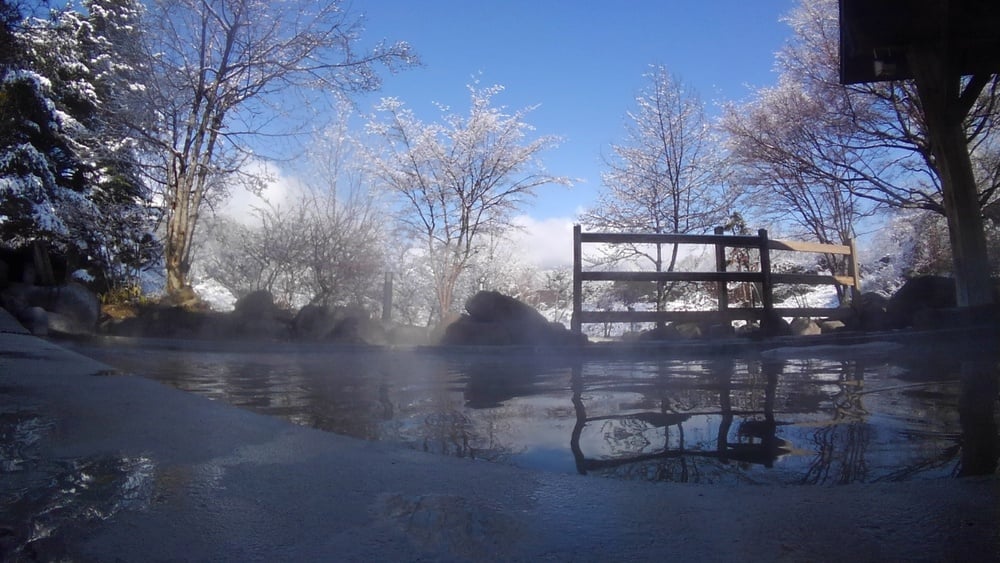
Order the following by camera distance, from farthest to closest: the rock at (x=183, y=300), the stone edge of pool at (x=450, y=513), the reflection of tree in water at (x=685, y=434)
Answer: the rock at (x=183, y=300), the reflection of tree in water at (x=685, y=434), the stone edge of pool at (x=450, y=513)

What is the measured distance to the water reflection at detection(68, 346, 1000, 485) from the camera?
2.19 meters

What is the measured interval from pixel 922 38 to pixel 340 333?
8529 millimetres

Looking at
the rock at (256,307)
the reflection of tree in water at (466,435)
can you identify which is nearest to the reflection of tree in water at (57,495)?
the reflection of tree in water at (466,435)

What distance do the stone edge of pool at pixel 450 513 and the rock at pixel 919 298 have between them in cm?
705

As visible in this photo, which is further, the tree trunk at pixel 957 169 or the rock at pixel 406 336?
the rock at pixel 406 336

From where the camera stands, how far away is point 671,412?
3.10m

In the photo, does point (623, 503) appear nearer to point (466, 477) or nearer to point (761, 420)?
point (466, 477)

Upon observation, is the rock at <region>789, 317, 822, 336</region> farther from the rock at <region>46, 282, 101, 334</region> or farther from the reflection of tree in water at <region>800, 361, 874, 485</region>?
the rock at <region>46, 282, 101, 334</region>

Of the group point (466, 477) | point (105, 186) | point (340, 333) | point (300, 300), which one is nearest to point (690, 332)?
point (340, 333)

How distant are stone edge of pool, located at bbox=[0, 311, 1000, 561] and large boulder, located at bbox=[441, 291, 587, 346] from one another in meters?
5.00

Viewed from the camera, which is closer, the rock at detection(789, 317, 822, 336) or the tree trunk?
the tree trunk

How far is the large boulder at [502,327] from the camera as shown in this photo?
24.3 ft

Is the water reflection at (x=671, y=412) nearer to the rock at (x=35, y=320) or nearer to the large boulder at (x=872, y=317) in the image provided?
the large boulder at (x=872, y=317)

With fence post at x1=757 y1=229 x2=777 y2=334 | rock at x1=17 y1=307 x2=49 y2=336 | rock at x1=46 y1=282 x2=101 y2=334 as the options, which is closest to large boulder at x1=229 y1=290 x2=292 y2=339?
rock at x1=46 y1=282 x2=101 y2=334
